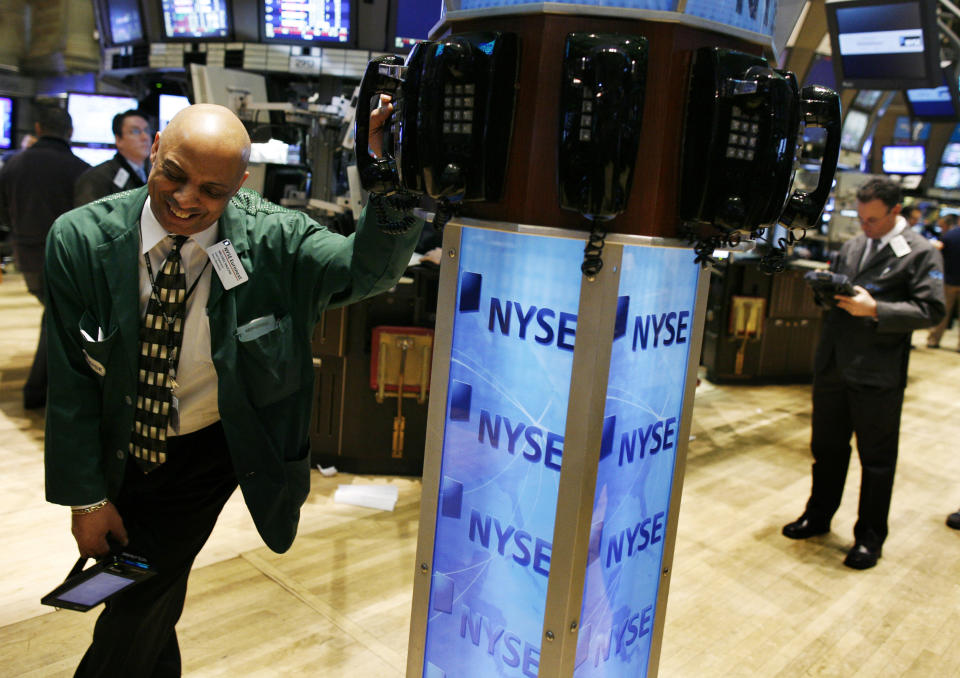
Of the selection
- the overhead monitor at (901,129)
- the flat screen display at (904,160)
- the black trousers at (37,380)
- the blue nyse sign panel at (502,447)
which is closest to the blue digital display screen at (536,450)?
the blue nyse sign panel at (502,447)

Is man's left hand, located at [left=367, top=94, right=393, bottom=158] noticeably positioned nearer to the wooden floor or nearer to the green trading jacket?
the green trading jacket

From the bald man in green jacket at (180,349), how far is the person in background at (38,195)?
141 inches

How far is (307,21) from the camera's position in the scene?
17.5ft

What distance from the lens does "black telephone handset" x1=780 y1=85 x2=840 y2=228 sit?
4.50 feet

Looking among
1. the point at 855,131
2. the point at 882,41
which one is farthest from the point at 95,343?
the point at 855,131

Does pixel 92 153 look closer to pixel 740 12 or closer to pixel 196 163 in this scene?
pixel 196 163

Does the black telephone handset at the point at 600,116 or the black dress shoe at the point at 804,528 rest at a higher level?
the black telephone handset at the point at 600,116

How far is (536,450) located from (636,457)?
22 centimetres

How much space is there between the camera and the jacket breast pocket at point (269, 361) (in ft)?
5.54

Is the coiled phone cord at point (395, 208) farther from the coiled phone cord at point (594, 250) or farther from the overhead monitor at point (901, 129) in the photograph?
the overhead monitor at point (901, 129)

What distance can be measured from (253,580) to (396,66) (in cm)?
236

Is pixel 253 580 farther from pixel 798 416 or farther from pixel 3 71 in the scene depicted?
pixel 3 71

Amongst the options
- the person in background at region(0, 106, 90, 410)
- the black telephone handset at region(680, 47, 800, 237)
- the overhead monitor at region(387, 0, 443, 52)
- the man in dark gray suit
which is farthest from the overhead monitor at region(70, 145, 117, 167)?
the black telephone handset at region(680, 47, 800, 237)

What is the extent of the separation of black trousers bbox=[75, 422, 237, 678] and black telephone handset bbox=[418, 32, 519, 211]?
922mm
